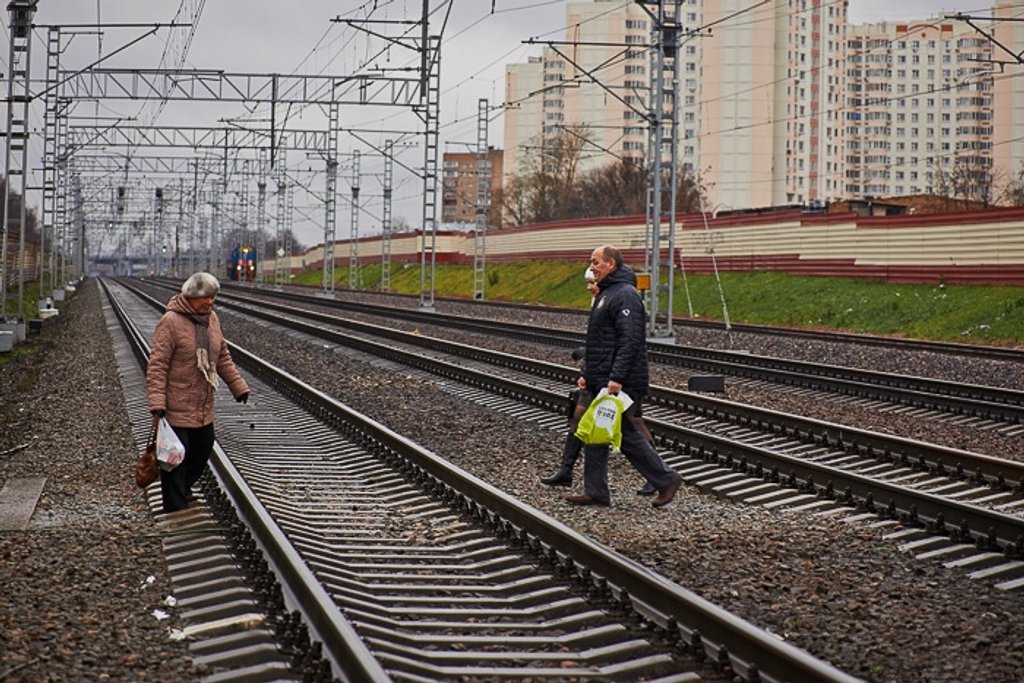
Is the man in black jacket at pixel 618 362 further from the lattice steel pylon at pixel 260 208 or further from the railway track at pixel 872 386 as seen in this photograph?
the lattice steel pylon at pixel 260 208

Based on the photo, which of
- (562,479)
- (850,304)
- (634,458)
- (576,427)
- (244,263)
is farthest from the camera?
(244,263)

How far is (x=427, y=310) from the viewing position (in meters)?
48.8

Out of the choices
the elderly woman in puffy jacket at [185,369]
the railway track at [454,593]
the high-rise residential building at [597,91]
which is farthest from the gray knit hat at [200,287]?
the high-rise residential building at [597,91]

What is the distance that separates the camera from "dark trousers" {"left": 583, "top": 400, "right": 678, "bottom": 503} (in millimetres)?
10016

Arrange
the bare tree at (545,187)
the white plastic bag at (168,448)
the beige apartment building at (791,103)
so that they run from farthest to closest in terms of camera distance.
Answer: the beige apartment building at (791,103)
the bare tree at (545,187)
the white plastic bag at (168,448)

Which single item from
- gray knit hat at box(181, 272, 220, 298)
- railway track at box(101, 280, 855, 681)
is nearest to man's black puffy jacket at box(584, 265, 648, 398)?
railway track at box(101, 280, 855, 681)

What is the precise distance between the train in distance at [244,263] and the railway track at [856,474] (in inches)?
3848

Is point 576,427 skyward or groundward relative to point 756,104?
groundward

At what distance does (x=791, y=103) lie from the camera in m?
134

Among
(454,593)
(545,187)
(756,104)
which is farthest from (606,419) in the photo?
(756,104)

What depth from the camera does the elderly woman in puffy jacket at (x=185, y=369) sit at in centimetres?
948

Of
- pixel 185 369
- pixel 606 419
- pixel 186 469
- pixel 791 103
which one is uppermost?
pixel 791 103

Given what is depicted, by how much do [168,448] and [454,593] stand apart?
2695 mm

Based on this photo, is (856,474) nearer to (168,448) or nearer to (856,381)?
(168,448)
